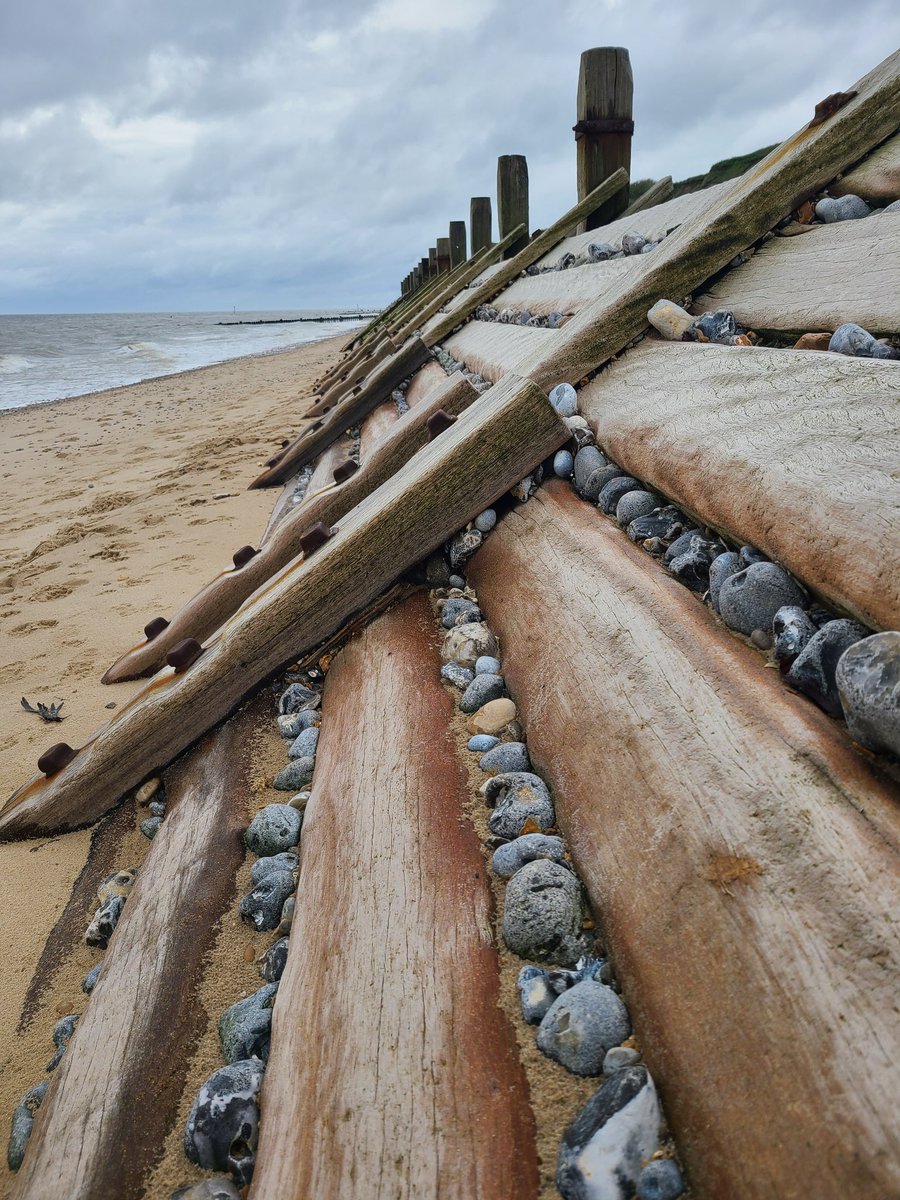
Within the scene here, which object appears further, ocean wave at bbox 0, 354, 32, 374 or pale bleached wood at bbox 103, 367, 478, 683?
ocean wave at bbox 0, 354, 32, 374

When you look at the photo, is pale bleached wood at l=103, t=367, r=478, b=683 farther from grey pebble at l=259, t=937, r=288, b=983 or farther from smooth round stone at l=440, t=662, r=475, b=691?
grey pebble at l=259, t=937, r=288, b=983

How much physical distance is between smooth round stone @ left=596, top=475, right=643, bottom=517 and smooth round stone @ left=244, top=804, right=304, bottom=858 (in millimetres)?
996

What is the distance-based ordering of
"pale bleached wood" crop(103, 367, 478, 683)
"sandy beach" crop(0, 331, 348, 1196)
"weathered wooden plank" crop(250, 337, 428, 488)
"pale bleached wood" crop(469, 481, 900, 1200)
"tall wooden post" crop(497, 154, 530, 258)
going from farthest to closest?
"tall wooden post" crop(497, 154, 530, 258) → "weathered wooden plank" crop(250, 337, 428, 488) → "pale bleached wood" crop(103, 367, 478, 683) → "sandy beach" crop(0, 331, 348, 1196) → "pale bleached wood" crop(469, 481, 900, 1200)

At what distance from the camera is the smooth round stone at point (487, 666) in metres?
1.80

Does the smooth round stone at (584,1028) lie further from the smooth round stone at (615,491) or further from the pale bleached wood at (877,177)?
the pale bleached wood at (877,177)

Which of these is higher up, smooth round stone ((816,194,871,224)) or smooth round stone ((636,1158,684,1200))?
smooth round stone ((816,194,871,224))

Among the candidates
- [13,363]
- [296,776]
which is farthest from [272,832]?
[13,363]

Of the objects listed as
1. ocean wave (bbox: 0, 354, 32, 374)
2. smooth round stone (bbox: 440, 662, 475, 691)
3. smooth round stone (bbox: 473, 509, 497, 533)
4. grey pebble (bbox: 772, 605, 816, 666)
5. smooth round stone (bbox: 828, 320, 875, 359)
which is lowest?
smooth round stone (bbox: 440, 662, 475, 691)

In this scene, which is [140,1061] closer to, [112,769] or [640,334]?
[112,769]

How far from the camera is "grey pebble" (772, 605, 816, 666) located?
115cm

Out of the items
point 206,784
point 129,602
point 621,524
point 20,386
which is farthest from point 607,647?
point 20,386

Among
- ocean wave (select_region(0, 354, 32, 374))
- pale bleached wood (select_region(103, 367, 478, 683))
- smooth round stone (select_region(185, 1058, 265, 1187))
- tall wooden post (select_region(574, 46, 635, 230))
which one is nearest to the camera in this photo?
smooth round stone (select_region(185, 1058, 265, 1187))

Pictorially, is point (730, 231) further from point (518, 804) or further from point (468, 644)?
point (518, 804)

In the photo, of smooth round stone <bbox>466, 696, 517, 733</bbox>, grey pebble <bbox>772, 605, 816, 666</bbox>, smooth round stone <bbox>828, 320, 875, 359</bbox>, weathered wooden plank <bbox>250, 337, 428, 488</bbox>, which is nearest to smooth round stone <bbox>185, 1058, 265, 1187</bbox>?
smooth round stone <bbox>466, 696, 517, 733</bbox>
